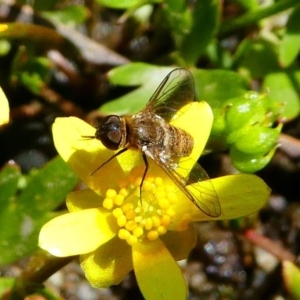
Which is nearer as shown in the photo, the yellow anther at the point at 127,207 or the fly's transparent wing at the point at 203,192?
the fly's transparent wing at the point at 203,192

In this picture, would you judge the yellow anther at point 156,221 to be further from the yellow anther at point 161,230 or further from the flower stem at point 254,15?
the flower stem at point 254,15

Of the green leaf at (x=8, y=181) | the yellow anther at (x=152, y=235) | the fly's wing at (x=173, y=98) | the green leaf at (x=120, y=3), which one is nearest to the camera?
the yellow anther at (x=152, y=235)

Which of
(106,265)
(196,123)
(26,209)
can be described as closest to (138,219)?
(106,265)

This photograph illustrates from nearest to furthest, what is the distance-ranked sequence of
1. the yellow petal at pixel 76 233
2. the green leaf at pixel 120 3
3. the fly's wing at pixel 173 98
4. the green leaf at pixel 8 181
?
the yellow petal at pixel 76 233
the fly's wing at pixel 173 98
the green leaf at pixel 8 181
the green leaf at pixel 120 3

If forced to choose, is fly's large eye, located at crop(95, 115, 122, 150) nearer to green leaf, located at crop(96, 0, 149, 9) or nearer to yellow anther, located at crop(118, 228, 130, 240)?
yellow anther, located at crop(118, 228, 130, 240)

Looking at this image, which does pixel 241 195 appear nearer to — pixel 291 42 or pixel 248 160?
pixel 248 160

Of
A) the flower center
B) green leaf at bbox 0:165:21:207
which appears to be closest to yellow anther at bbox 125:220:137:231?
the flower center

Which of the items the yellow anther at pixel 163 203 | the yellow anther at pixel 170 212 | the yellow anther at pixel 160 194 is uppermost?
the yellow anther at pixel 160 194

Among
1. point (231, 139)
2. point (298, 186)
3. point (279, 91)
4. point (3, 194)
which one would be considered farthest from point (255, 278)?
point (3, 194)

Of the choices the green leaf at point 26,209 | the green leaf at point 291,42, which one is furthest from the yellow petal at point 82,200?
the green leaf at point 291,42
